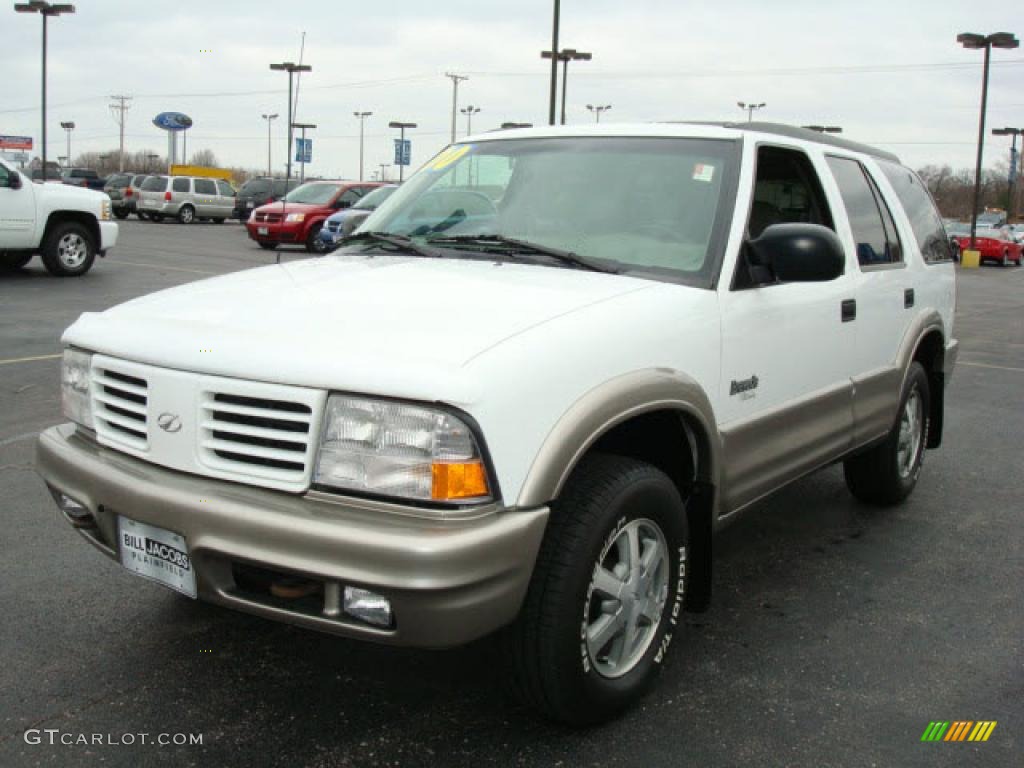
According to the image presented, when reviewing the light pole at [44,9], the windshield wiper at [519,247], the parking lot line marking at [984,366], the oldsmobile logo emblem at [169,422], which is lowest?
the parking lot line marking at [984,366]

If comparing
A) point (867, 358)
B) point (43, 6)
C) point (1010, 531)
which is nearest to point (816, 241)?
point (867, 358)

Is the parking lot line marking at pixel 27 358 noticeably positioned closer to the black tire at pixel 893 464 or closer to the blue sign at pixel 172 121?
the black tire at pixel 893 464

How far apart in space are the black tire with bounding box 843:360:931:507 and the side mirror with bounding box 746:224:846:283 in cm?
174

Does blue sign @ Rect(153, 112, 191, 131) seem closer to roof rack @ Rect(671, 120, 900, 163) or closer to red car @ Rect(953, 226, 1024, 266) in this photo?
red car @ Rect(953, 226, 1024, 266)

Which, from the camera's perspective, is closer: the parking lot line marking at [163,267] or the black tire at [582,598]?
the black tire at [582,598]

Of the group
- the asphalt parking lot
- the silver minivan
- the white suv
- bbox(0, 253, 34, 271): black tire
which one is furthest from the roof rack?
the silver minivan

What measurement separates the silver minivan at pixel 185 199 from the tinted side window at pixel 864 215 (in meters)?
34.1

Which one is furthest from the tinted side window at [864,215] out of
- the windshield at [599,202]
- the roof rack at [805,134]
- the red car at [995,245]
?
the red car at [995,245]

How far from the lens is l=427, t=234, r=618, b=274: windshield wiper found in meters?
3.40

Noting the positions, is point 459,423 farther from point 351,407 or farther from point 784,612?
point 784,612

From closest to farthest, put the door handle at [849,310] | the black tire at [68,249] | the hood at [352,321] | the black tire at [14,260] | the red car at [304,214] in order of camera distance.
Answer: the hood at [352,321] < the door handle at [849,310] < the black tire at [68,249] < the black tire at [14,260] < the red car at [304,214]

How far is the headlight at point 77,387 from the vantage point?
3008mm

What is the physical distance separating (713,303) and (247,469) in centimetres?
158

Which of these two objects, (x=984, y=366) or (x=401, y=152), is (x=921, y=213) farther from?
(x=401, y=152)
